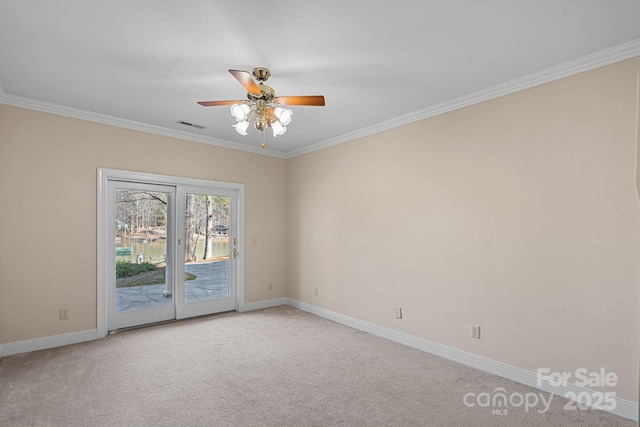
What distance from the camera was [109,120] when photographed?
13.4 feet

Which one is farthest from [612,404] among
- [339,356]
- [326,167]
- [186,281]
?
[186,281]

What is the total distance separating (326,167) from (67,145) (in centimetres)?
330

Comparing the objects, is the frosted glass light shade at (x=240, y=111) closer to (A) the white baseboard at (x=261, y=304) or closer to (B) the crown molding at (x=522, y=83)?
(B) the crown molding at (x=522, y=83)

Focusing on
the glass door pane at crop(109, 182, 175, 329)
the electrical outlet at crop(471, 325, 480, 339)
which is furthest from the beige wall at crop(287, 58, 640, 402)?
the glass door pane at crop(109, 182, 175, 329)

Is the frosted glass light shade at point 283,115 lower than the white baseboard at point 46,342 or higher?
higher

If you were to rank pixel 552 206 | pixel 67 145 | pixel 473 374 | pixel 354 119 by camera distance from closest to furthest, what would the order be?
pixel 552 206, pixel 473 374, pixel 67 145, pixel 354 119

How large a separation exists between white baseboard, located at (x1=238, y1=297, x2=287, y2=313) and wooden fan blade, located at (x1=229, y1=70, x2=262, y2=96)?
372 centimetres

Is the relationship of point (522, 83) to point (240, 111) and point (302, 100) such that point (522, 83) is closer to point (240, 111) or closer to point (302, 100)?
point (302, 100)

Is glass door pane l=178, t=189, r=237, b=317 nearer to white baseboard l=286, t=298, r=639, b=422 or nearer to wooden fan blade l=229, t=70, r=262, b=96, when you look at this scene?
white baseboard l=286, t=298, r=639, b=422

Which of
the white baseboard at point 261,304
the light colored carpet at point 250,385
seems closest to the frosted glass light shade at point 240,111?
the light colored carpet at point 250,385

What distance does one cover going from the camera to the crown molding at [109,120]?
353 centimetres

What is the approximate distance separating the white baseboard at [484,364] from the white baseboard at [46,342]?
3074mm

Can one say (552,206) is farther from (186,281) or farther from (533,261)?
(186,281)

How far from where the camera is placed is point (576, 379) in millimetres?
2648
